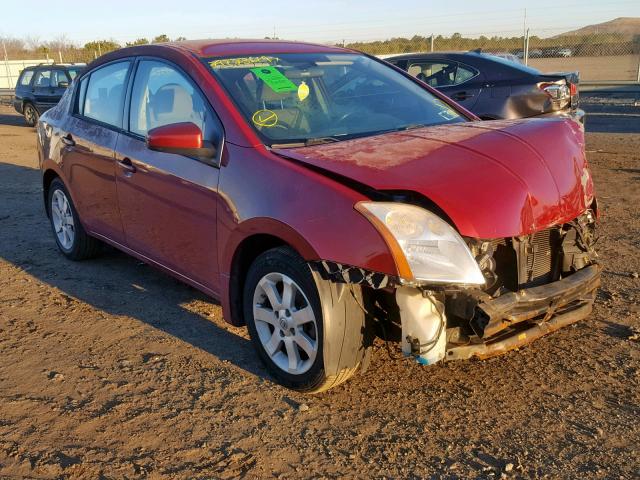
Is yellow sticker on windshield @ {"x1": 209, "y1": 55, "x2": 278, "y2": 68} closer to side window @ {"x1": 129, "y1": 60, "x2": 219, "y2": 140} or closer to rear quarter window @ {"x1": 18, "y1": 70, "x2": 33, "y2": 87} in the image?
side window @ {"x1": 129, "y1": 60, "x2": 219, "y2": 140}

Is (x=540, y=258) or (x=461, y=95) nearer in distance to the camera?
(x=540, y=258)

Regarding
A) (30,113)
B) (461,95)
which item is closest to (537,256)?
(461,95)

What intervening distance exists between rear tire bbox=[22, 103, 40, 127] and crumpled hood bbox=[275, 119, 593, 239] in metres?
18.4

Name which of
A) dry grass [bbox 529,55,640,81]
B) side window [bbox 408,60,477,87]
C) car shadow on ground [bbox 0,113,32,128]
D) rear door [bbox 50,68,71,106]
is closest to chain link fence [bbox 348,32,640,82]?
dry grass [bbox 529,55,640,81]

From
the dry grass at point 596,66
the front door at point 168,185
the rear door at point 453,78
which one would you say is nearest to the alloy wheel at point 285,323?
the front door at point 168,185

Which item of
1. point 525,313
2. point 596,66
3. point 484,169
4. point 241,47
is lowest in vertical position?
point 525,313

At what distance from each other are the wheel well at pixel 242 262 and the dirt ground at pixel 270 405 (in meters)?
0.33

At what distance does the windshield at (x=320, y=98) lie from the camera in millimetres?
3898

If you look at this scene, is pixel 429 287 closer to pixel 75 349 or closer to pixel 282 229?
pixel 282 229

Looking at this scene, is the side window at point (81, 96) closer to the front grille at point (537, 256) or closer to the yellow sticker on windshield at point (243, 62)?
the yellow sticker on windshield at point (243, 62)

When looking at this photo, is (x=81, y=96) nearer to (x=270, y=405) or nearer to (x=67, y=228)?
(x=67, y=228)

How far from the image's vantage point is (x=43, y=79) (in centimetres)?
1945

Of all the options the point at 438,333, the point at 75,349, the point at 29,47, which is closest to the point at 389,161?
the point at 438,333

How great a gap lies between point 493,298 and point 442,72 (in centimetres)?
710
